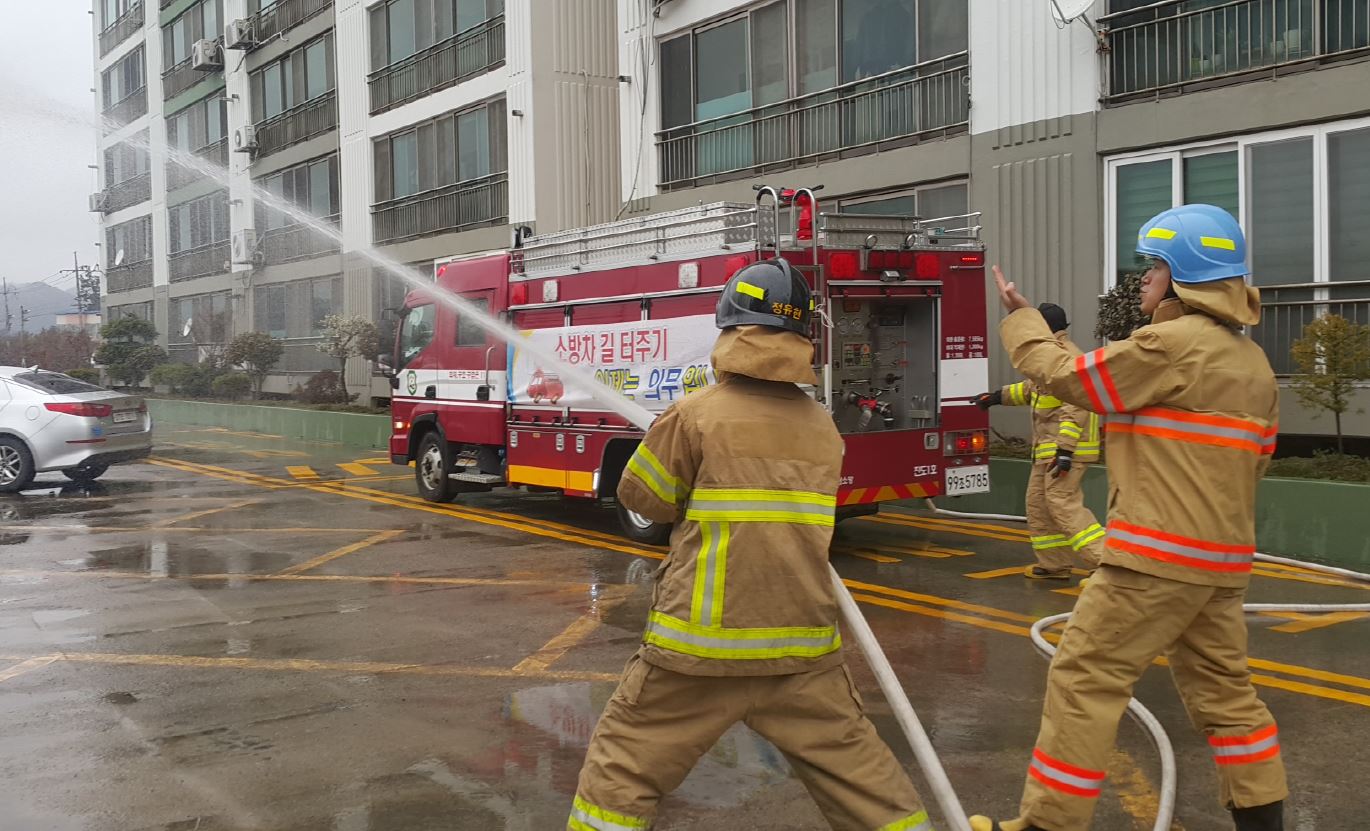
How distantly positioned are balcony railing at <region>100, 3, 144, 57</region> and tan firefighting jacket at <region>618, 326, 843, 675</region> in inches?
1684

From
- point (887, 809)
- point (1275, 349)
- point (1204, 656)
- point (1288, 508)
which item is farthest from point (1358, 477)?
point (887, 809)

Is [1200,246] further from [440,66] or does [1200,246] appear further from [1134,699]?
[440,66]

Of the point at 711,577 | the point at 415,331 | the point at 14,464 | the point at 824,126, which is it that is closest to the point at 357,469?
the point at 14,464

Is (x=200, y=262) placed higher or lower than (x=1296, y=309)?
higher

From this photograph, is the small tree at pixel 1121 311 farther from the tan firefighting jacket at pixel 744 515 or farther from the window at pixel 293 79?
the window at pixel 293 79

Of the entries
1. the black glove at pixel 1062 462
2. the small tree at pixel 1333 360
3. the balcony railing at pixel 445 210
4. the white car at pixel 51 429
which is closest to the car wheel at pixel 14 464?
the white car at pixel 51 429

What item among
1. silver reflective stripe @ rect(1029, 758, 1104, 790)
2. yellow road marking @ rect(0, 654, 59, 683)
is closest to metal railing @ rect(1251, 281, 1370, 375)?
silver reflective stripe @ rect(1029, 758, 1104, 790)

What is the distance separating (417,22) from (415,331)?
1341cm

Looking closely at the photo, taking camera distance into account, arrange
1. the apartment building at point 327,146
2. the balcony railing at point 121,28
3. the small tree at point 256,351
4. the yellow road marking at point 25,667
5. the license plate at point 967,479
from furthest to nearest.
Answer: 1. the balcony railing at point 121,28
2. the small tree at point 256,351
3. the apartment building at point 327,146
4. the license plate at point 967,479
5. the yellow road marking at point 25,667

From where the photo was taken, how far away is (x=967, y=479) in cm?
1002

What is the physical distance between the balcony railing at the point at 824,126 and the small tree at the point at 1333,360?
547 centimetres

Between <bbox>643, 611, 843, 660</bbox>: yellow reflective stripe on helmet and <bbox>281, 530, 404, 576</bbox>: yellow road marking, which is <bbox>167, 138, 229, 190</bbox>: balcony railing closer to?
<bbox>281, 530, 404, 576</bbox>: yellow road marking

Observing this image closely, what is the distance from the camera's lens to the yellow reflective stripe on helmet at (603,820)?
312cm

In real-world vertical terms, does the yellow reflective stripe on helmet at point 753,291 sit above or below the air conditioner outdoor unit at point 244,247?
below
